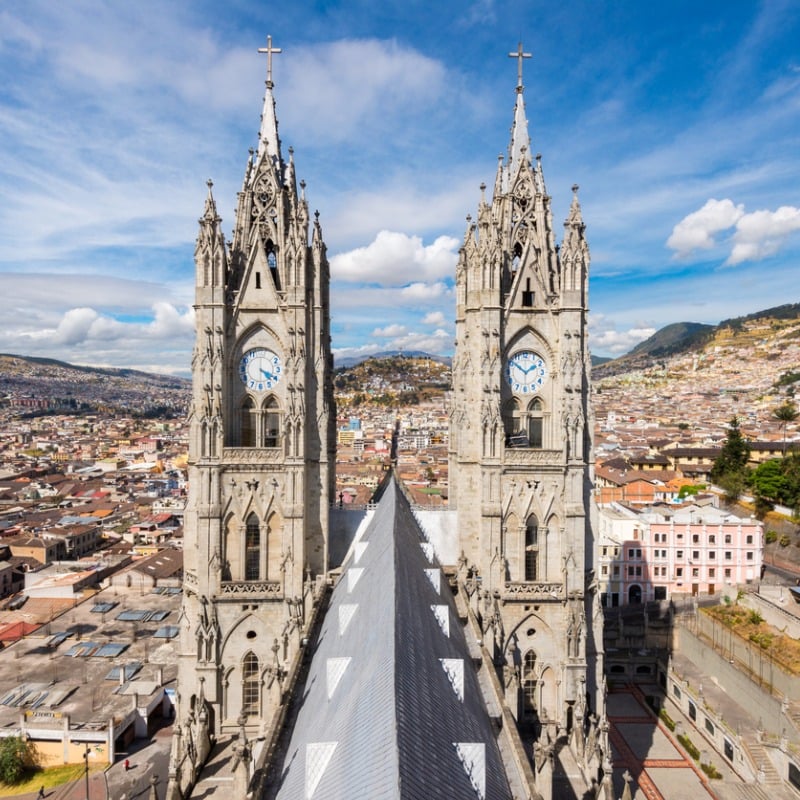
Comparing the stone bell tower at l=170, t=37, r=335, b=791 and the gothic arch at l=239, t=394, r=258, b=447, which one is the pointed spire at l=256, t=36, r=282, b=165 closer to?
the stone bell tower at l=170, t=37, r=335, b=791

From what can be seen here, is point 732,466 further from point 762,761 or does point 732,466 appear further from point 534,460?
point 534,460

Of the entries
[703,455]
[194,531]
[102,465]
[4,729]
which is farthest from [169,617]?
[102,465]

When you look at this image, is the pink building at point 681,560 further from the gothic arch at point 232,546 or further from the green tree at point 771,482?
the gothic arch at point 232,546

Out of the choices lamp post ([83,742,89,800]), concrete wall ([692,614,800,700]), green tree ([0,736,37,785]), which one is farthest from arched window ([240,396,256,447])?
concrete wall ([692,614,800,700])

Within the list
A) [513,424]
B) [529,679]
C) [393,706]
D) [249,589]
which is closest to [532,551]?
[529,679]

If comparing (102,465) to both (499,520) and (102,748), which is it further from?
(499,520)

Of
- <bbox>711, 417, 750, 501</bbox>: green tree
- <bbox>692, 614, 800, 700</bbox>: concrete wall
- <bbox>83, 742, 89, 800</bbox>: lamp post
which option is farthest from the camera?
<bbox>711, 417, 750, 501</bbox>: green tree
